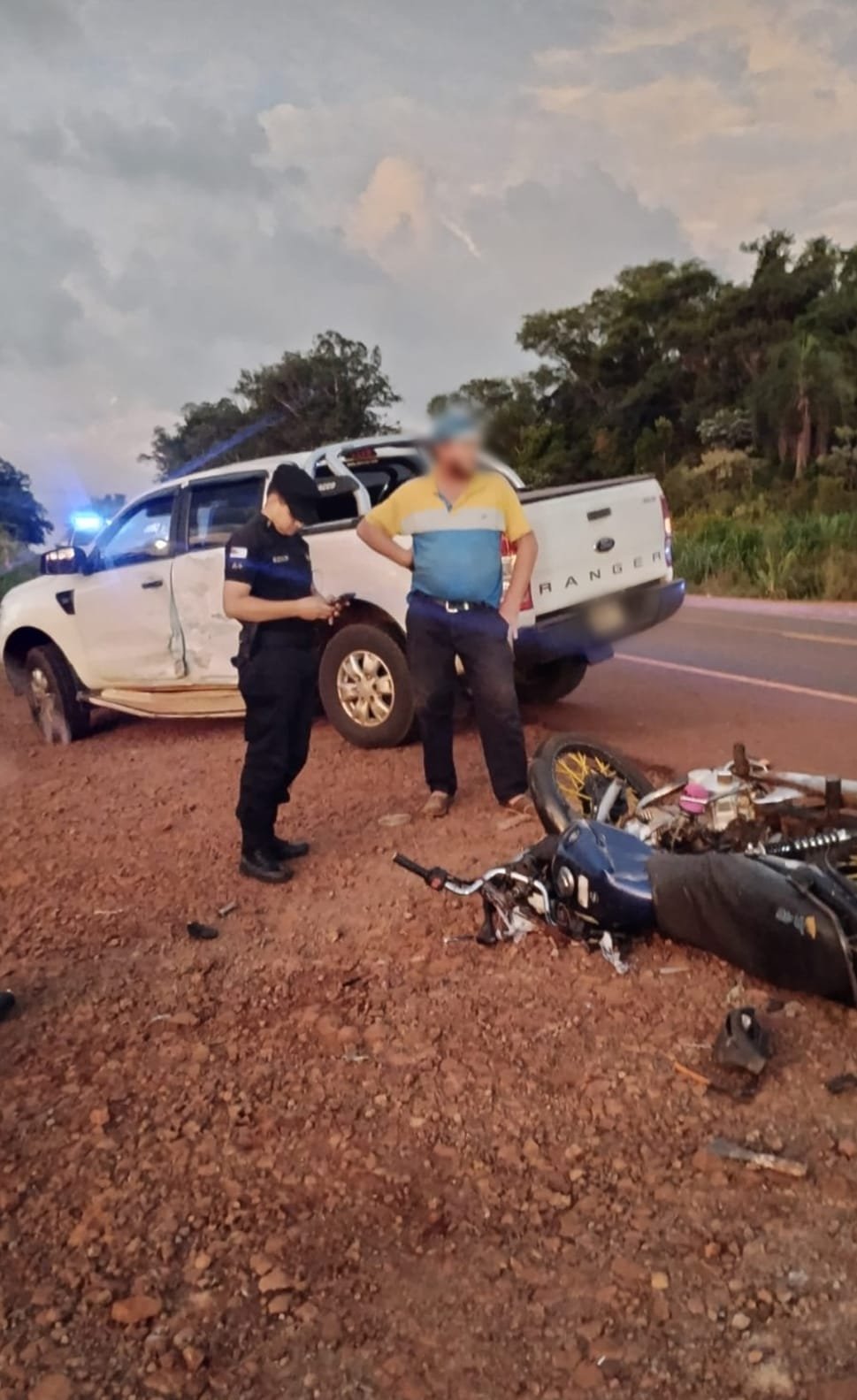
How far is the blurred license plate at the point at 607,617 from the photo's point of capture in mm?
6652

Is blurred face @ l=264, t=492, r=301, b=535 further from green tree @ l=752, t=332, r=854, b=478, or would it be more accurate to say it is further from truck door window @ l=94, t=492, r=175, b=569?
green tree @ l=752, t=332, r=854, b=478

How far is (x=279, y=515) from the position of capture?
476 cm

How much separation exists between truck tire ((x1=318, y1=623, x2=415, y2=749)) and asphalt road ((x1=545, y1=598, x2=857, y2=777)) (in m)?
1.29

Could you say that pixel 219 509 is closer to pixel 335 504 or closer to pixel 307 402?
pixel 335 504

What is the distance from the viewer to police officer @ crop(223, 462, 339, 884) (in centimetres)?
472

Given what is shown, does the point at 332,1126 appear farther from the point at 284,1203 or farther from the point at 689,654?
the point at 689,654

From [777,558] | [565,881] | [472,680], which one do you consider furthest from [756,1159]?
[777,558]

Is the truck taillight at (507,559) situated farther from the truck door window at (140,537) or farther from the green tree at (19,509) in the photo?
the green tree at (19,509)

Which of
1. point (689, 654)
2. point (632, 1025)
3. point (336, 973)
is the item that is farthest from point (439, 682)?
point (689, 654)

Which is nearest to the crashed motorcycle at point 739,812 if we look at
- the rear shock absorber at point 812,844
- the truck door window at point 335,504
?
the rear shock absorber at point 812,844

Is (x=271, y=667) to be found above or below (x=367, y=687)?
above

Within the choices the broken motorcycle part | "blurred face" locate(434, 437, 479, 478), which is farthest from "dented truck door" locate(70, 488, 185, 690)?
the broken motorcycle part

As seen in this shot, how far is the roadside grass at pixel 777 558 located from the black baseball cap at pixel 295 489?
11.6m

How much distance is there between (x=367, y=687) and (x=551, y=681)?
158 cm
